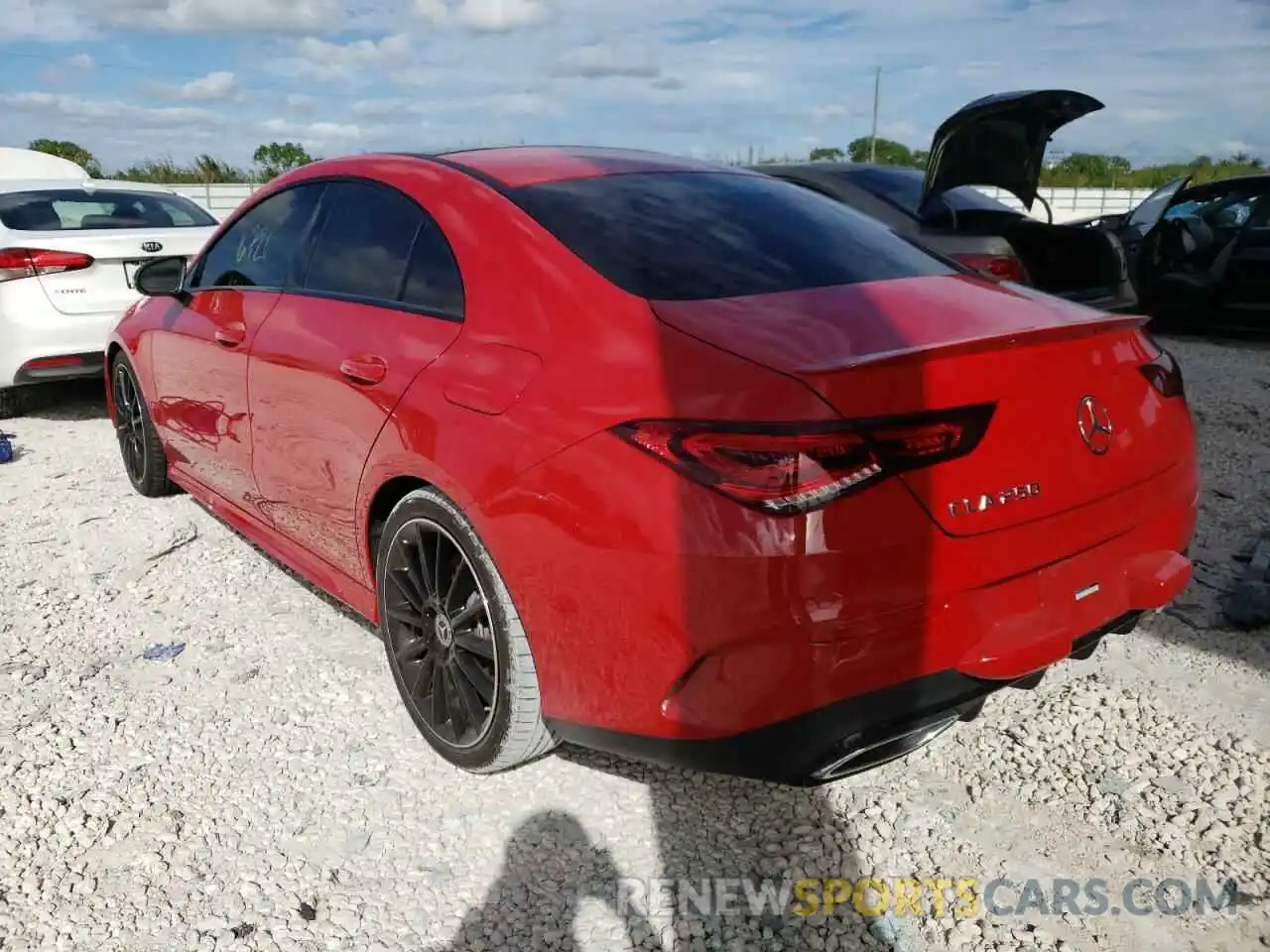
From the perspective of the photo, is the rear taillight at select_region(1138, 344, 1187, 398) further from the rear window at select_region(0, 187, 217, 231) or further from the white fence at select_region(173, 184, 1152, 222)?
the white fence at select_region(173, 184, 1152, 222)

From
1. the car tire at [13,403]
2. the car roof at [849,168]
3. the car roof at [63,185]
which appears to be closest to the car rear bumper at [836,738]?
the car roof at [849,168]

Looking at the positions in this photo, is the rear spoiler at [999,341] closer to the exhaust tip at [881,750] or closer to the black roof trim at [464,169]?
the exhaust tip at [881,750]

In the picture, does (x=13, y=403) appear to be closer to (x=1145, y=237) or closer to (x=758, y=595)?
(x=758, y=595)

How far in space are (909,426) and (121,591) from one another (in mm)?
3282

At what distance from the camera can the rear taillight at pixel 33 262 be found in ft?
20.0

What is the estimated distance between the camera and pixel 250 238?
3.75 m

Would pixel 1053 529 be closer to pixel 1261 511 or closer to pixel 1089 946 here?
pixel 1089 946

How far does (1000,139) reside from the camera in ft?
19.0

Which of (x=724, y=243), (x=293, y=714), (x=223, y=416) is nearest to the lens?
(x=724, y=243)

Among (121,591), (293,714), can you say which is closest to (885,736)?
(293,714)

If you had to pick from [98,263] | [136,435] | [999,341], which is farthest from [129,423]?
[999,341]

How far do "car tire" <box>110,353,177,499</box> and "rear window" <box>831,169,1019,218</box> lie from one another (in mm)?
4332

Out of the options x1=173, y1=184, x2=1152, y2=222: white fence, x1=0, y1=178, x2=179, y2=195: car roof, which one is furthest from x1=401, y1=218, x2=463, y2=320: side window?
x1=173, y1=184, x2=1152, y2=222: white fence

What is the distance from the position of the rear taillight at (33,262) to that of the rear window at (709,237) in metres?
4.77
